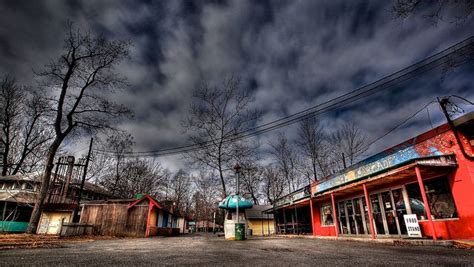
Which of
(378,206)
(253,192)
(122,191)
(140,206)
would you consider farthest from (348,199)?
(122,191)

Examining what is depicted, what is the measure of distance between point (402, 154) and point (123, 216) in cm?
2225

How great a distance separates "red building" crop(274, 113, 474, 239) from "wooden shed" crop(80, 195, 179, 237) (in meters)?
16.4

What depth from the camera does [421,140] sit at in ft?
32.3

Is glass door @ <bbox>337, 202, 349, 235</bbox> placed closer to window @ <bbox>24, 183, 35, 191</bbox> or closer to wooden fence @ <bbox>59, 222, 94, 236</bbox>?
wooden fence @ <bbox>59, 222, 94, 236</bbox>

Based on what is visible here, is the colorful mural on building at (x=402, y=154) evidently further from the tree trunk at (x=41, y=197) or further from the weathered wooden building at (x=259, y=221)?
the weathered wooden building at (x=259, y=221)

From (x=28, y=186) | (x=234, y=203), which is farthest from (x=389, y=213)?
(x=28, y=186)

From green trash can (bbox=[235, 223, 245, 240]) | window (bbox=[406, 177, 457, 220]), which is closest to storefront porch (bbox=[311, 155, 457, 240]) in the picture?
window (bbox=[406, 177, 457, 220])

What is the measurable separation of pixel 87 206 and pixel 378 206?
976 inches

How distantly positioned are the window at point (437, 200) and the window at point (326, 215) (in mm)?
7301

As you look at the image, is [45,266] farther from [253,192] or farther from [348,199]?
[253,192]

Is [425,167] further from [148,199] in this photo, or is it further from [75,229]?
[75,229]

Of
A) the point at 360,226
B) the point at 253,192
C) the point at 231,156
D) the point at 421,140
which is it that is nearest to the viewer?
the point at 421,140

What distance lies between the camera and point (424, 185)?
9672 millimetres

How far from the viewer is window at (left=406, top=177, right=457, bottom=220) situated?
8617mm
